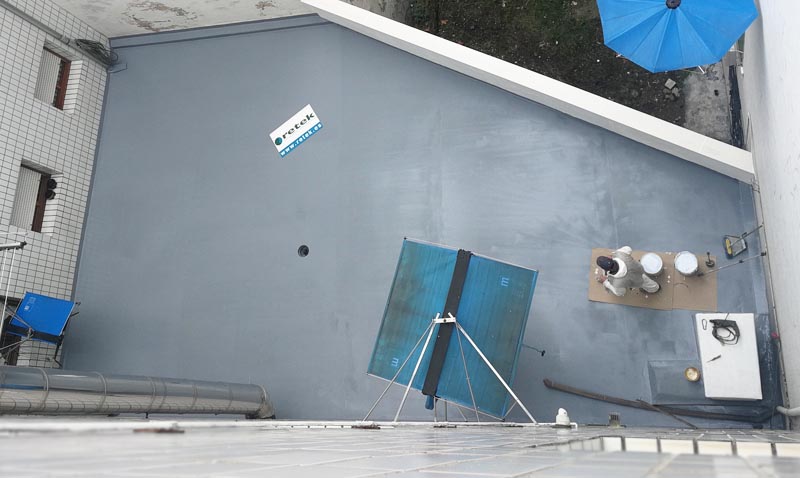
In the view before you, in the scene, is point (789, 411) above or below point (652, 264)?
below

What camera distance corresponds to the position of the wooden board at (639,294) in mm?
5324

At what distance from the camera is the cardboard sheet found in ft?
17.2

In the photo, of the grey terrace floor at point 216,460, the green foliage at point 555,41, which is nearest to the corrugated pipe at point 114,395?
the grey terrace floor at point 216,460

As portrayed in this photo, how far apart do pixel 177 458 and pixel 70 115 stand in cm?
677

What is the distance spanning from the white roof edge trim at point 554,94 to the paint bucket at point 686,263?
0.78 m

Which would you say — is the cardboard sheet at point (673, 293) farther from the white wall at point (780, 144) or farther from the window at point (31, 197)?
the window at point (31, 197)

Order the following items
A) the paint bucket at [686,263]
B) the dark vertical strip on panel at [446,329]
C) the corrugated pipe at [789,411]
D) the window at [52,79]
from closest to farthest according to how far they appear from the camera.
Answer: the corrugated pipe at [789,411] < the dark vertical strip on panel at [446,329] < the paint bucket at [686,263] < the window at [52,79]

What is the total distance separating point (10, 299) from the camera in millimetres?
6000

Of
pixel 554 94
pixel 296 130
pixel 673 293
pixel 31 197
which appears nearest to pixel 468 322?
pixel 673 293

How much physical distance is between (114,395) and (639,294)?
4126mm

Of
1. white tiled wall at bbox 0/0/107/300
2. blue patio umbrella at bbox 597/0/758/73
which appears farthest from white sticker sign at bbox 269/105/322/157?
blue patio umbrella at bbox 597/0/758/73

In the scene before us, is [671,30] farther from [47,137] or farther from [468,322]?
[47,137]

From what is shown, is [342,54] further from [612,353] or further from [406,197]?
[612,353]

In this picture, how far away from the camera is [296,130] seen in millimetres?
6574
